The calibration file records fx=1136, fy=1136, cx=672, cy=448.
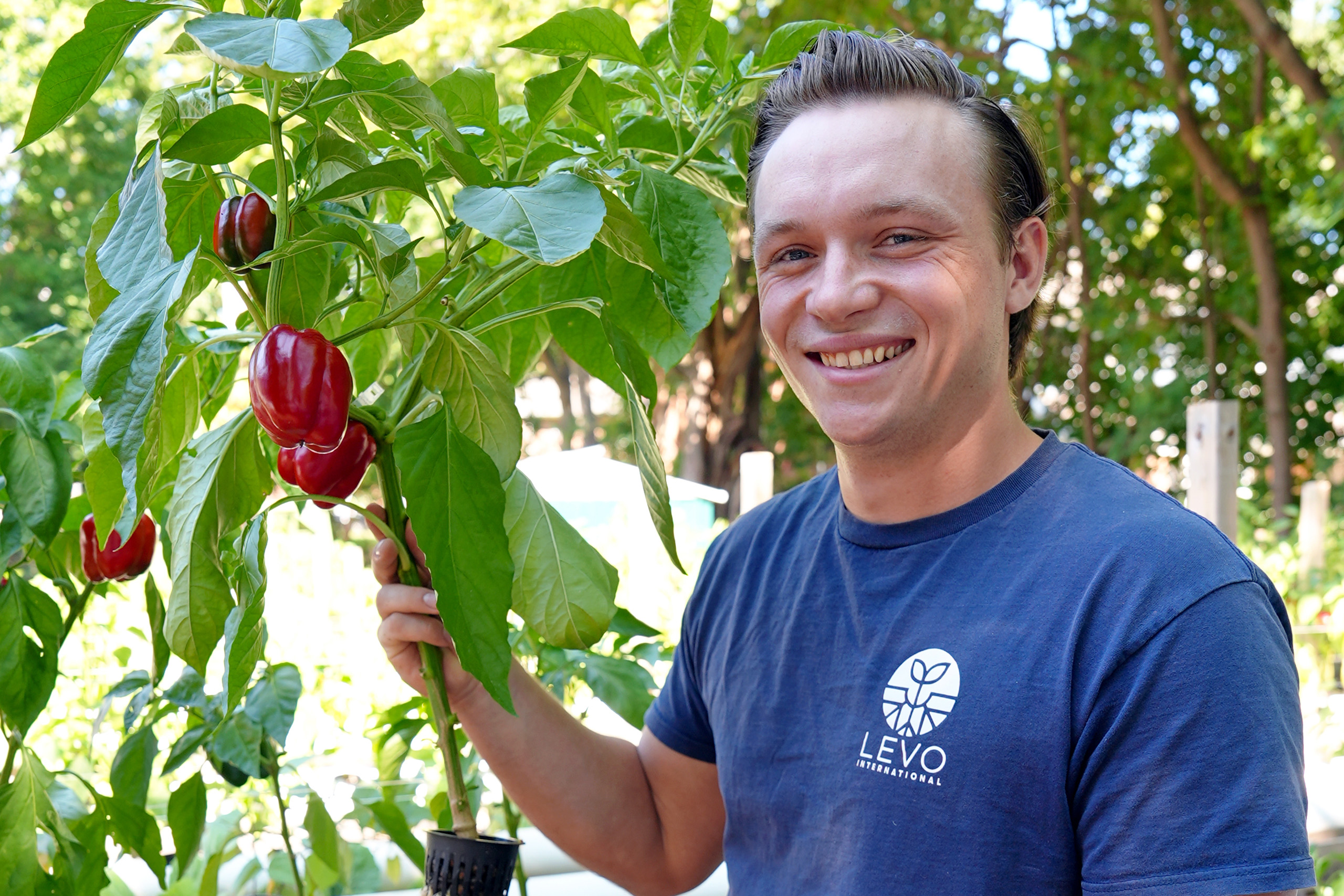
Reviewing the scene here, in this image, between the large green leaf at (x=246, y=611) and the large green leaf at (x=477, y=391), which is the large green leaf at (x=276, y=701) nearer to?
the large green leaf at (x=246, y=611)

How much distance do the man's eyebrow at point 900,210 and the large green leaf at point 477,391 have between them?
329 mm

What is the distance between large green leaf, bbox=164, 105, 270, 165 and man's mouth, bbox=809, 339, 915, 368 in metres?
0.55

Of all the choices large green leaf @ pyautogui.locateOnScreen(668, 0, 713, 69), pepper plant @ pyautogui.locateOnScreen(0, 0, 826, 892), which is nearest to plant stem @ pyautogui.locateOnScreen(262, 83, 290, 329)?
pepper plant @ pyautogui.locateOnScreen(0, 0, 826, 892)

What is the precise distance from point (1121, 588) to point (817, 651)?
0.32 meters

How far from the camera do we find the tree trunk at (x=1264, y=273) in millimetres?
7305

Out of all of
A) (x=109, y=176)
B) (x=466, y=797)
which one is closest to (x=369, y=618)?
(x=466, y=797)

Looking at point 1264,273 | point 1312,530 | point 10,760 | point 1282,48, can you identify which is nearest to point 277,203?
point 10,760

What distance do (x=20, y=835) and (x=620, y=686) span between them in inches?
23.0

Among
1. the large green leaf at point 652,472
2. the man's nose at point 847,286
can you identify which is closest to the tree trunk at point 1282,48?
the man's nose at point 847,286

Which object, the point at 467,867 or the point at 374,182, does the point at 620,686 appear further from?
the point at 374,182

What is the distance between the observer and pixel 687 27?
3.13ft

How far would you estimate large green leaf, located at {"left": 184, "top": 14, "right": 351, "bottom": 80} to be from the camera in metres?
0.59

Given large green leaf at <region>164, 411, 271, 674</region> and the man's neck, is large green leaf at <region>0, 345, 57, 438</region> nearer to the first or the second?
large green leaf at <region>164, 411, 271, 674</region>

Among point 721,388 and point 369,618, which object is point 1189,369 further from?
point 369,618
